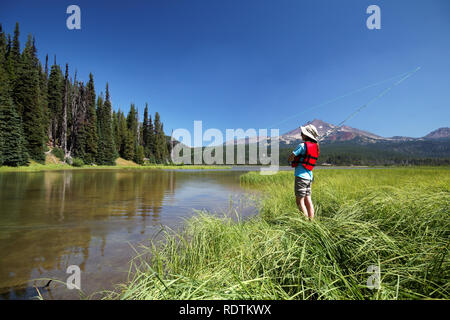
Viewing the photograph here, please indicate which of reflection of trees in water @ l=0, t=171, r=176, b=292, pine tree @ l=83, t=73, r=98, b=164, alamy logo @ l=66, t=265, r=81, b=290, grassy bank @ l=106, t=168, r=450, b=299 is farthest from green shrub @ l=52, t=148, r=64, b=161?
grassy bank @ l=106, t=168, r=450, b=299

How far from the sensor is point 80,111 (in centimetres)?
4641

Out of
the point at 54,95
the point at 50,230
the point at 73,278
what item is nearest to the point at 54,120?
the point at 54,95

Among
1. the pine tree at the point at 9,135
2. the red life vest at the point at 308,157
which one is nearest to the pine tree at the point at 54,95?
the pine tree at the point at 9,135

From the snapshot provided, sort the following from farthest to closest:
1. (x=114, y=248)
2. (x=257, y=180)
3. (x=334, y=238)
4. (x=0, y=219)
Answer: (x=257, y=180), (x=0, y=219), (x=114, y=248), (x=334, y=238)

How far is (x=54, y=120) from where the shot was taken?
45.7 m

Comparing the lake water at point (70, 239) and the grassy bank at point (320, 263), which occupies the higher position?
the grassy bank at point (320, 263)

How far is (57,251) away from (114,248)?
3.33 feet

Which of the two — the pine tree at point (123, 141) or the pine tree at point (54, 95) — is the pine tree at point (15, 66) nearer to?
the pine tree at point (54, 95)

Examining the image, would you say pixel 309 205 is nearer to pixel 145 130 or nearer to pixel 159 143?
pixel 159 143

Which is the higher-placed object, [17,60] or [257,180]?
[17,60]

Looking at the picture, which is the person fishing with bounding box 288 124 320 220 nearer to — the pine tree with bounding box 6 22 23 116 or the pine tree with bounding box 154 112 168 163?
the pine tree with bounding box 6 22 23 116

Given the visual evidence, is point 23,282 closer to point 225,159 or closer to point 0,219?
point 0,219

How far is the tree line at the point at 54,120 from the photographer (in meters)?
29.2
